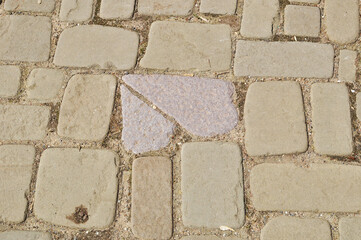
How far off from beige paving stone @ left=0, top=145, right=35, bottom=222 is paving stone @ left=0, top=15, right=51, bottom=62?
57cm

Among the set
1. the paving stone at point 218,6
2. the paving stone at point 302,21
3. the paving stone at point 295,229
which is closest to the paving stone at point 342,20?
the paving stone at point 302,21

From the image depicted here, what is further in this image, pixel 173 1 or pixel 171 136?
pixel 173 1

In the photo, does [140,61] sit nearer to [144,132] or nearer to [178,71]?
[178,71]

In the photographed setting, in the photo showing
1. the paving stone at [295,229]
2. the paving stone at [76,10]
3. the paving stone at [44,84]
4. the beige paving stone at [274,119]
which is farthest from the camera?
the paving stone at [76,10]

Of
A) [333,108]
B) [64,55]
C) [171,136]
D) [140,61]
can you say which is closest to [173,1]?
[140,61]

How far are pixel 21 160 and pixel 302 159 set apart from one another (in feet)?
4.85

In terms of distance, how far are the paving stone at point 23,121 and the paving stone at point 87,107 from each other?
0.10 metres

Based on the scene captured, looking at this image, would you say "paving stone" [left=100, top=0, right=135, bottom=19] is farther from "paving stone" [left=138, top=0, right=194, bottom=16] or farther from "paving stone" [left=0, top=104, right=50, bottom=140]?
"paving stone" [left=0, top=104, right=50, bottom=140]

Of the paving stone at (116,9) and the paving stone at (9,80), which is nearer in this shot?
the paving stone at (9,80)

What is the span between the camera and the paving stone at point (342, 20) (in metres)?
2.43

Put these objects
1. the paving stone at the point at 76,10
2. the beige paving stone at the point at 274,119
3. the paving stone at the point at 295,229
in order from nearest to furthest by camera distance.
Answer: the paving stone at the point at 295,229, the beige paving stone at the point at 274,119, the paving stone at the point at 76,10

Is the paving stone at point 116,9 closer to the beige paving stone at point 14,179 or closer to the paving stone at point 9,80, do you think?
the paving stone at point 9,80

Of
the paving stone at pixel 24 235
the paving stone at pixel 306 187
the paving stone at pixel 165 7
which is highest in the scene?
the paving stone at pixel 165 7

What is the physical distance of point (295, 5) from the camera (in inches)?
99.0
